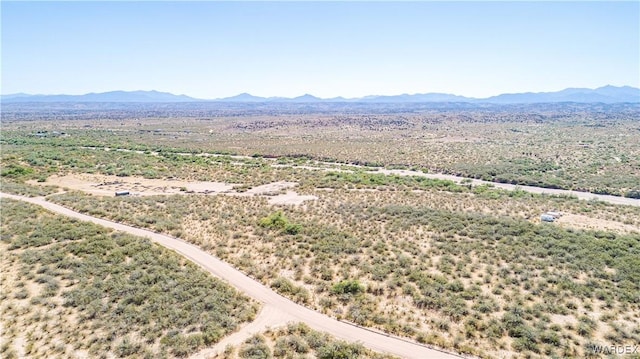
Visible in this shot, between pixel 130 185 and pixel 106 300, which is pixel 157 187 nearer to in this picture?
pixel 130 185

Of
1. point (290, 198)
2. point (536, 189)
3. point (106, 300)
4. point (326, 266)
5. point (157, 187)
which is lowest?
point (536, 189)

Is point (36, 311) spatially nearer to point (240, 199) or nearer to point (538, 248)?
point (240, 199)

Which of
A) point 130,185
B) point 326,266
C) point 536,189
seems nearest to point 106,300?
point 326,266

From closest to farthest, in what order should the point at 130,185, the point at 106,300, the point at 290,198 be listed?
the point at 106,300 → the point at 290,198 → the point at 130,185

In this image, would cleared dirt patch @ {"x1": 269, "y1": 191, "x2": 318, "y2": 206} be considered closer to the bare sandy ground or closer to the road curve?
the bare sandy ground

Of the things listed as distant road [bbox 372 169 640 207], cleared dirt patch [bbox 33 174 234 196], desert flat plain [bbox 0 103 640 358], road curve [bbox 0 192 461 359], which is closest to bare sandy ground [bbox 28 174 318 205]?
cleared dirt patch [bbox 33 174 234 196]

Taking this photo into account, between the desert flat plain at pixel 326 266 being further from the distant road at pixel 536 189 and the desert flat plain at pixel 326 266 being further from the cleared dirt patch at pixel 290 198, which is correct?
the distant road at pixel 536 189

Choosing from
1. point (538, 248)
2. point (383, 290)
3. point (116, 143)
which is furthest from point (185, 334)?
point (116, 143)

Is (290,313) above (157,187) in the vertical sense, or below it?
above

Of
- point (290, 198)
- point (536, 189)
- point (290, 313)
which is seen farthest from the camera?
point (536, 189)
